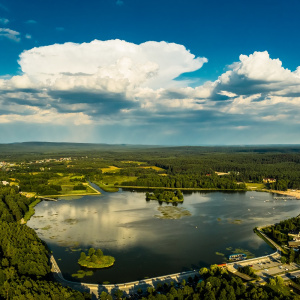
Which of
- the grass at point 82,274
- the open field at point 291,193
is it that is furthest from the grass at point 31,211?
the open field at point 291,193

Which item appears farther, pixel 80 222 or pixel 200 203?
pixel 200 203

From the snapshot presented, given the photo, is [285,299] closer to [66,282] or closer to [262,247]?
[262,247]

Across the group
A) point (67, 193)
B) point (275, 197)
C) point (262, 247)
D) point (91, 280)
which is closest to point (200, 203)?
point (275, 197)

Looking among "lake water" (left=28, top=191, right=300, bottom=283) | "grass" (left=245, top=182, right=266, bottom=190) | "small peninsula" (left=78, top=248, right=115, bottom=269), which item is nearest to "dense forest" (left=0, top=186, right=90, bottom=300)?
"lake water" (left=28, top=191, right=300, bottom=283)

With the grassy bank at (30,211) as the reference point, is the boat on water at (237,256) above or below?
below

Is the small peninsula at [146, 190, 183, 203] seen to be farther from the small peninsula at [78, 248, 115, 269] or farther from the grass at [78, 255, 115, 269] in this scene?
the grass at [78, 255, 115, 269]

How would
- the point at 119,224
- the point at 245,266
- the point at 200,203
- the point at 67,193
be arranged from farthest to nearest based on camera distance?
the point at 67,193 → the point at 200,203 → the point at 119,224 → the point at 245,266

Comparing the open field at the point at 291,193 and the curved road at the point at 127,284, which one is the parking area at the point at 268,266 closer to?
the curved road at the point at 127,284
